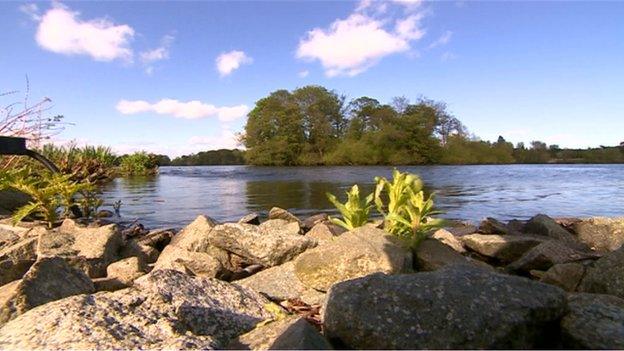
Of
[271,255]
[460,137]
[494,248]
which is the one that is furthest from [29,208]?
[460,137]

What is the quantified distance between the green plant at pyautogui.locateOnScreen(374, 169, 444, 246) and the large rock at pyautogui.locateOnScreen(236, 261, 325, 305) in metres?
1.24

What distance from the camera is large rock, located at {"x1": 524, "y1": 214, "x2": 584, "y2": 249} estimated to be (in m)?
6.62

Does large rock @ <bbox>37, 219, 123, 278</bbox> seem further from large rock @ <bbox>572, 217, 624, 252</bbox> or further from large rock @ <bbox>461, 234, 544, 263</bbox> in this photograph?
large rock @ <bbox>572, 217, 624, 252</bbox>

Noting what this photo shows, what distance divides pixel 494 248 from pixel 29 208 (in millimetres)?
6398

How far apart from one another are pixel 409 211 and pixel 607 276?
5.81 ft

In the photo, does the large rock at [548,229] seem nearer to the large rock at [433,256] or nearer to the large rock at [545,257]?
the large rock at [545,257]

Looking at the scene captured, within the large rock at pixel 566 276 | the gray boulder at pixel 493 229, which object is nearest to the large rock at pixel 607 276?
the large rock at pixel 566 276

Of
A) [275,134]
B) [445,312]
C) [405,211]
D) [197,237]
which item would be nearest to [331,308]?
[445,312]

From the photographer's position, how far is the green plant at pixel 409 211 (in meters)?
4.41

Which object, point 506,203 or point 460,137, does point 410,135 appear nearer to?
point 460,137

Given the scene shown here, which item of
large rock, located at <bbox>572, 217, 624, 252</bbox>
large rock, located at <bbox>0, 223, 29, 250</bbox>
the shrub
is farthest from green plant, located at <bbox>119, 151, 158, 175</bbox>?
large rock, located at <bbox>572, 217, 624, 252</bbox>

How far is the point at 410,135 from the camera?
71375mm

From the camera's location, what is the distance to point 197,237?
16.5 ft

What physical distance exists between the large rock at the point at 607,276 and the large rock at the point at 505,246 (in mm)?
1990
